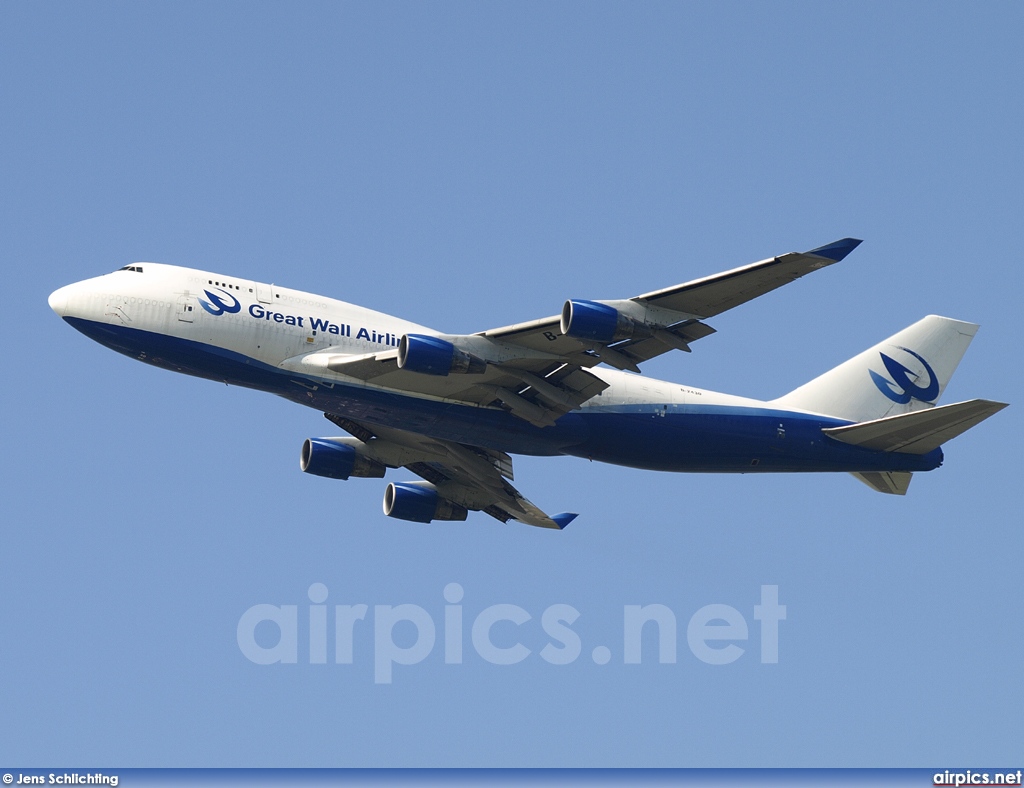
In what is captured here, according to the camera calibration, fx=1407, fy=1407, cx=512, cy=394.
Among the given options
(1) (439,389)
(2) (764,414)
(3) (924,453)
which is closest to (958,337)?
(3) (924,453)

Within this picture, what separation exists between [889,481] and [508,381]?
16.6 meters

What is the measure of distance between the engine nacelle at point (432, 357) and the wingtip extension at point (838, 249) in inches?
434

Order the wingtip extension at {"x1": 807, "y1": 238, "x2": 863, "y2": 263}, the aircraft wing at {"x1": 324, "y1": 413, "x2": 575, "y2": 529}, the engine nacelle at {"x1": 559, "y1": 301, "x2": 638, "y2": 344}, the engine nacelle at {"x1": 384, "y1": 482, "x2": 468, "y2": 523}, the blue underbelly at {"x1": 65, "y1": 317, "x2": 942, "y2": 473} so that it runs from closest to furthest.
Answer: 1. the wingtip extension at {"x1": 807, "y1": 238, "x2": 863, "y2": 263}
2. the engine nacelle at {"x1": 559, "y1": 301, "x2": 638, "y2": 344}
3. the blue underbelly at {"x1": 65, "y1": 317, "x2": 942, "y2": 473}
4. the aircraft wing at {"x1": 324, "y1": 413, "x2": 575, "y2": 529}
5. the engine nacelle at {"x1": 384, "y1": 482, "x2": 468, "y2": 523}

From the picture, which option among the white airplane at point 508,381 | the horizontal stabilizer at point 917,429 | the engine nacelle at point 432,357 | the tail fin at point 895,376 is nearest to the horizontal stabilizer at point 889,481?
the white airplane at point 508,381

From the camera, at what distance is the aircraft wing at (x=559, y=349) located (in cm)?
4106

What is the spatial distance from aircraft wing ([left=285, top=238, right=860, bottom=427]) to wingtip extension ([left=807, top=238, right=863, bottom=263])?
4 centimetres

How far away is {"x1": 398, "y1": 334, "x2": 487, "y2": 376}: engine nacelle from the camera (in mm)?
42781

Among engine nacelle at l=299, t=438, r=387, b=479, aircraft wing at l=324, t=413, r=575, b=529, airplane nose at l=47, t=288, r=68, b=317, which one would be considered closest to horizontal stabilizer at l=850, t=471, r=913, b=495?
aircraft wing at l=324, t=413, r=575, b=529

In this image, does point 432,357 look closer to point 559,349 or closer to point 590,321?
point 559,349

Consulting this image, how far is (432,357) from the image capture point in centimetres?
4291

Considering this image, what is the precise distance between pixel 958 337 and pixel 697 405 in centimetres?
1303

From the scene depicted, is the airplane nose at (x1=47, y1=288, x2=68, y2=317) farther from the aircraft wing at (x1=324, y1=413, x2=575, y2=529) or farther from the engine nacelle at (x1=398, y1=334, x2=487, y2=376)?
the engine nacelle at (x1=398, y1=334, x2=487, y2=376)

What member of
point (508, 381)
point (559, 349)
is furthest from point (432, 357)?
point (559, 349)

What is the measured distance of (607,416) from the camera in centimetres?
4762
